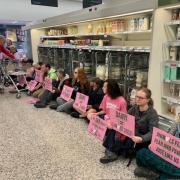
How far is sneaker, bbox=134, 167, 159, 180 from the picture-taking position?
2.34 metres

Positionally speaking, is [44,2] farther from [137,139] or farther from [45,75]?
[137,139]

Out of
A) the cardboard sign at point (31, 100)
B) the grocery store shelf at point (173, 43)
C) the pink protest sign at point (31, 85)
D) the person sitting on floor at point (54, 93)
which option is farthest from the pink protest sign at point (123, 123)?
the pink protest sign at point (31, 85)

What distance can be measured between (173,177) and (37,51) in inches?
295

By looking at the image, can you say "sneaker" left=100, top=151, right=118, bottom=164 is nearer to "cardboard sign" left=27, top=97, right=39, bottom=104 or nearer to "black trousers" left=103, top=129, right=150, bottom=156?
"black trousers" left=103, top=129, right=150, bottom=156

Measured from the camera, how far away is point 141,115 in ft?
9.10

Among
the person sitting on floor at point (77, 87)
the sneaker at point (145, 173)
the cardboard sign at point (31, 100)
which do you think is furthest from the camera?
the cardboard sign at point (31, 100)

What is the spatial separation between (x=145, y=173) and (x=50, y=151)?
4.26ft

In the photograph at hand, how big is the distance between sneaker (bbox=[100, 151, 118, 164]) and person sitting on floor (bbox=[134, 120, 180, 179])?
36cm

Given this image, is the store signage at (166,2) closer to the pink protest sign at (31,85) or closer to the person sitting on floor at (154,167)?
the person sitting on floor at (154,167)

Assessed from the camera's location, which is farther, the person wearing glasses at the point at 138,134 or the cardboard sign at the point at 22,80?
the cardboard sign at the point at 22,80

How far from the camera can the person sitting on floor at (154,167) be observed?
7.47ft

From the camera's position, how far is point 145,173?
2395 mm

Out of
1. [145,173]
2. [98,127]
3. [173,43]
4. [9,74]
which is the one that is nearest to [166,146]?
[145,173]

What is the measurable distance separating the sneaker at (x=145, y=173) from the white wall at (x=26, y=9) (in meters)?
9.45
